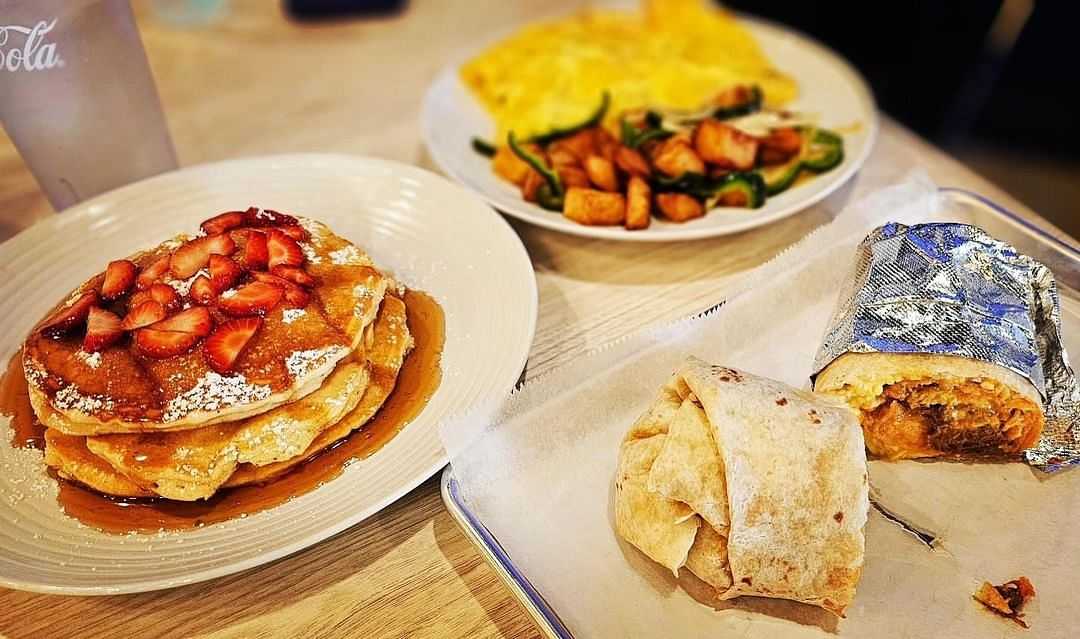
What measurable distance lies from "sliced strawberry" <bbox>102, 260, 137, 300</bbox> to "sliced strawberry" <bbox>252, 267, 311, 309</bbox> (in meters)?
0.29

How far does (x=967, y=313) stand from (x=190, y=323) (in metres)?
1.58

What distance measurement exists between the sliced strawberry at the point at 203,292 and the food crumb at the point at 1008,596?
1593 millimetres

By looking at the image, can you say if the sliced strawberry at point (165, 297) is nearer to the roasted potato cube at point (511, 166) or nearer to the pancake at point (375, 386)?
the pancake at point (375, 386)

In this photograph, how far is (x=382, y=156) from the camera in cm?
283

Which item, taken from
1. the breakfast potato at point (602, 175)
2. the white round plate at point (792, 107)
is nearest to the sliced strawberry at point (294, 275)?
the white round plate at point (792, 107)

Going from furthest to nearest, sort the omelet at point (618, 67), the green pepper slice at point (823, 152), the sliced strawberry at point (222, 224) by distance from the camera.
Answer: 1. the omelet at point (618, 67)
2. the green pepper slice at point (823, 152)
3. the sliced strawberry at point (222, 224)

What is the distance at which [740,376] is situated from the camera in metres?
1.52

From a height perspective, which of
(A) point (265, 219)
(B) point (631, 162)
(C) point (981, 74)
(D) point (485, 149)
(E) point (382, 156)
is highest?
Result: (A) point (265, 219)

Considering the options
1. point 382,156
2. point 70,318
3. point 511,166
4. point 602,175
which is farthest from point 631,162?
point 70,318

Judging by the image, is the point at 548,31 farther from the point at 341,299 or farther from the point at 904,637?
the point at 904,637

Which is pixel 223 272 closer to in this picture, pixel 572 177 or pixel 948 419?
pixel 572 177

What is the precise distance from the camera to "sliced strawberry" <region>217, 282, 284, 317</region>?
167 centimetres

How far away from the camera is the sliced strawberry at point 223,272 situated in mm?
1709

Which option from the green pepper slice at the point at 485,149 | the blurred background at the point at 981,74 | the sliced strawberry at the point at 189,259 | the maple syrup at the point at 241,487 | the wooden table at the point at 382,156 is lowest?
the blurred background at the point at 981,74
